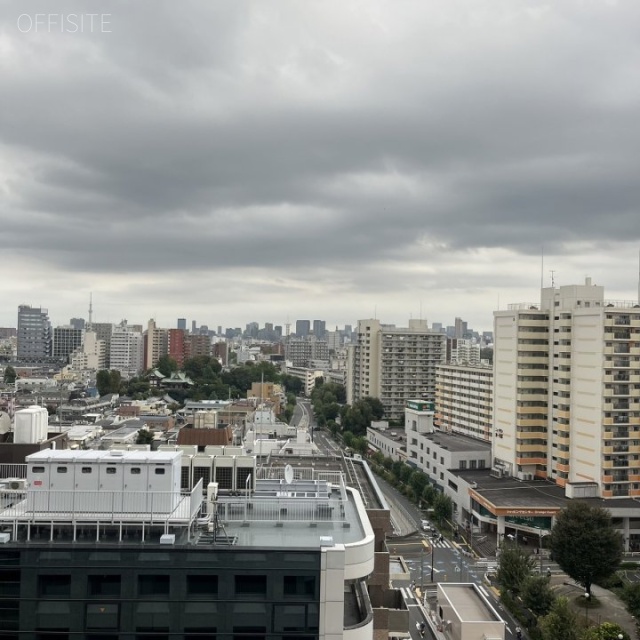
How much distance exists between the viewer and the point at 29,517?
28.7 ft

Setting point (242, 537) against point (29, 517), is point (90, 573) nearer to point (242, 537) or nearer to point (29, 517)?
point (29, 517)

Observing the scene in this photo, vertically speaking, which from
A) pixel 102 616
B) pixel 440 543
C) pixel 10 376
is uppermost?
pixel 102 616

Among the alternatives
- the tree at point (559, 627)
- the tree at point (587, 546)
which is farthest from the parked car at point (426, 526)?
the tree at point (559, 627)

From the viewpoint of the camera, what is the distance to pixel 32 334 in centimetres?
12656

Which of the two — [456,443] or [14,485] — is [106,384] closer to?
[456,443]

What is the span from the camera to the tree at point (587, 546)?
69.4 ft

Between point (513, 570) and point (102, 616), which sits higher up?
point (102, 616)

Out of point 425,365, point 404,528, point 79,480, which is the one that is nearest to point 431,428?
point 404,528

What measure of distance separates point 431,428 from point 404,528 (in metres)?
12.4

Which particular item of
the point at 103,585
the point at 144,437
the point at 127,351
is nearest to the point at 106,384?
the point at 144,437

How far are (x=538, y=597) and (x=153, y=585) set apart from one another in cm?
1421

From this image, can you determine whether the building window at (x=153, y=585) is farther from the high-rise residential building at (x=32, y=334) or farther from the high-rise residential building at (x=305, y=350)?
the high-rise residential building at (x=32, y=334)

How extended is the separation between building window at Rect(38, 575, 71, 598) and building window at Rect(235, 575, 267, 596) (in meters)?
2.10

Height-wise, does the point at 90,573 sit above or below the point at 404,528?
above
